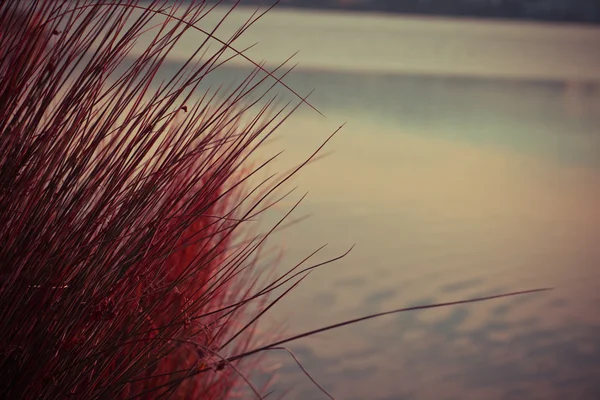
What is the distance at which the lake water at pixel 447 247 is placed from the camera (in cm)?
387

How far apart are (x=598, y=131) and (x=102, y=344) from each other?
26.8ft

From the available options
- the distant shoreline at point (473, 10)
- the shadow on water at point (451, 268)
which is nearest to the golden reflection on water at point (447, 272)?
the shadow on water at point (451, 268)

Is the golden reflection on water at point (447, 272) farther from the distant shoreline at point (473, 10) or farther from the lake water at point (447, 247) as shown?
the distant shoreline at point (473, 10)

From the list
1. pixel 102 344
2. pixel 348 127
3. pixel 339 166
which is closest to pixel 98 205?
pixel 102 344

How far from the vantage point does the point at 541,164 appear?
6969 millimetres

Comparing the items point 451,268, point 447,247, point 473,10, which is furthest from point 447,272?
point 473,10

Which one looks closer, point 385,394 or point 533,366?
point 385,394

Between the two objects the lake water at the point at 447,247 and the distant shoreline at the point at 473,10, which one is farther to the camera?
the distant shoreline at the point at 473,10

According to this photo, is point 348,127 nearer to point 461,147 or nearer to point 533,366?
point 461,147

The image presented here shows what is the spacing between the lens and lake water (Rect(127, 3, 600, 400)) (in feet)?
12.7

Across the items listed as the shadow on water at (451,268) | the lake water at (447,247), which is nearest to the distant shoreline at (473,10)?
the lake water at (447,247)

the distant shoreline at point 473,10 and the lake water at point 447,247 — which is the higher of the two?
the distant shoreline at point 473,10

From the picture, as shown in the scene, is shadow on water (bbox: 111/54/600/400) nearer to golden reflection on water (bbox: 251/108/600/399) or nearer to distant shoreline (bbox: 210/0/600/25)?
golden reflection on water (bbox: 251/108/600/399)

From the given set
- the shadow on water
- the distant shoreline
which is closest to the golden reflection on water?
the shadow on water
